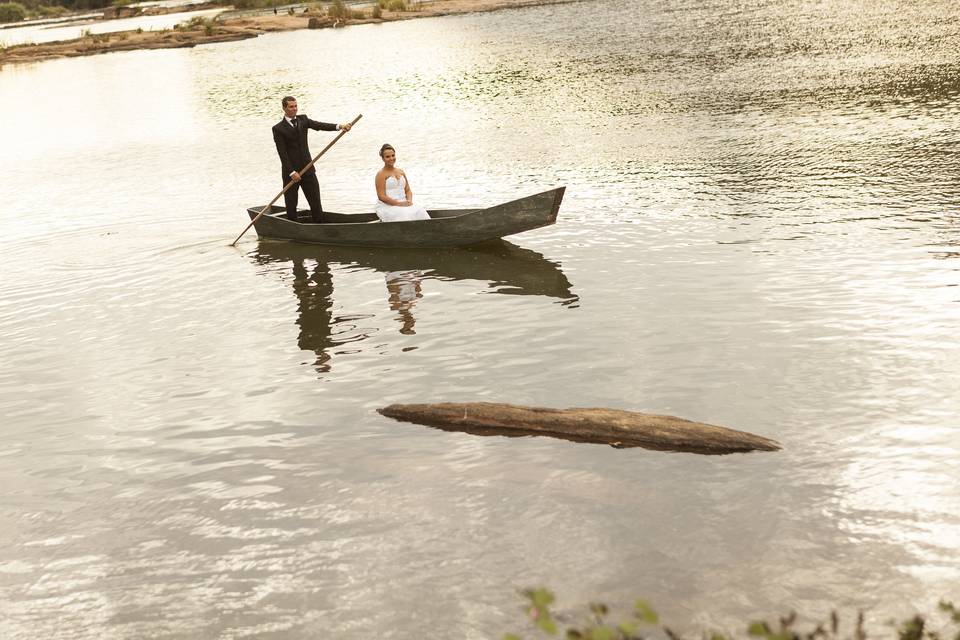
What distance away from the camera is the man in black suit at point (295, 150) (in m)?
15.3

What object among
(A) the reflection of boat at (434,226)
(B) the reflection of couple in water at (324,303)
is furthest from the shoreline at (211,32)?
(B) the reflection of couple in water at (324,303)

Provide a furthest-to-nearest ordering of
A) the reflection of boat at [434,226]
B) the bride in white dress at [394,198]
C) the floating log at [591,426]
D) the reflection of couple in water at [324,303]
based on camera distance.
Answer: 1. the bride in white dress at [394,198]
2. the reflection of boat at [434,226]
3. the reflection of couple in water at [324,303]
4. the floating log at [591,426]

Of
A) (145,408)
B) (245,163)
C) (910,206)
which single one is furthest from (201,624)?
(245,163)

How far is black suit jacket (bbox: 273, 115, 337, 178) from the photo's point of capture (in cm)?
1529

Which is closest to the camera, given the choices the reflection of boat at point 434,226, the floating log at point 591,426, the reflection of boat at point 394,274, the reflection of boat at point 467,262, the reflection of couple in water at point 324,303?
the floating log at point 591,426

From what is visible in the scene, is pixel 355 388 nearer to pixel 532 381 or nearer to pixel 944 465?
pixel 532 381

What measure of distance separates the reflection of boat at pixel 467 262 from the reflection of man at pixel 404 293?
20 centimetres

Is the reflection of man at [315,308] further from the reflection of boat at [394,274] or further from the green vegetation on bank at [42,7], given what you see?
the green vegetation on bank at [42,7]

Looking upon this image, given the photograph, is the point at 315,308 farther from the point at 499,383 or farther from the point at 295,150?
the point at 295,150

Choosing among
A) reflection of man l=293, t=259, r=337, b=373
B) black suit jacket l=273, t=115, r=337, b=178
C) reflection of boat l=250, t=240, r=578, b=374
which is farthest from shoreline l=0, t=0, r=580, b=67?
reflection of man l=293, t=259, r=337, b=373

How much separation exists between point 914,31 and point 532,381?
29.1m

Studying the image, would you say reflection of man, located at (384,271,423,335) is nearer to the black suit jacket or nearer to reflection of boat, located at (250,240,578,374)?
reflection of boat, located at (250,240,578,374)

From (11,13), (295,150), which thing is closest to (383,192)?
(295,150)

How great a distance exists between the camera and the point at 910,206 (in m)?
13.7
